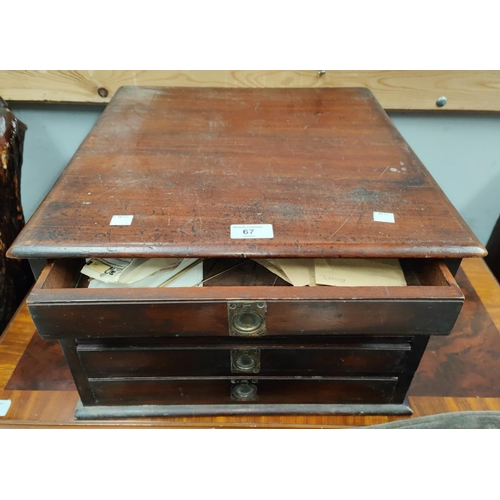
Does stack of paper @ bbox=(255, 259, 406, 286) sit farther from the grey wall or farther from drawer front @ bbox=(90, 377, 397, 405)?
the grey wall

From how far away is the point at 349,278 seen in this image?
686 millimetres

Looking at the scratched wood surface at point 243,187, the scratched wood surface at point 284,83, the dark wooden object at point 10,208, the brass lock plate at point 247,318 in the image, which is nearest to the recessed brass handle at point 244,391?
the brass lock plate at point 247,318

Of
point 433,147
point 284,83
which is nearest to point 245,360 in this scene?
point 284,83

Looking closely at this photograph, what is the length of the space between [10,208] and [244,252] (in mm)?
621

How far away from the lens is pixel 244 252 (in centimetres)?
61

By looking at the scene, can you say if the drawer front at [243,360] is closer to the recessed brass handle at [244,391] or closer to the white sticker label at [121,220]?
the recessed brass handle at [244,391]

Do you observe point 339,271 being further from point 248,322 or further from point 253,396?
point 253,396

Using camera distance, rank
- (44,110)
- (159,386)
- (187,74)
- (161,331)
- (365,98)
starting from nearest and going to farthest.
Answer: (161,331) → (159,386) → (365,98) → (187,74) → (44,110)

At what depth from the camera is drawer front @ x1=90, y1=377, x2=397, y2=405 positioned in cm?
76

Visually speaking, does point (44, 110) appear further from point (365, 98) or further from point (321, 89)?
point (365, 98)

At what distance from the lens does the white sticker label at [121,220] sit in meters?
0.65

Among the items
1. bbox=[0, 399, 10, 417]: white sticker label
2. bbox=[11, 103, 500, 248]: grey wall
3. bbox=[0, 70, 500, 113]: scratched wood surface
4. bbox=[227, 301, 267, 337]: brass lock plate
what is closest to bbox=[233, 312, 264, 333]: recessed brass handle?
bbox=[227, 301, 267, 337]: brass lock plate

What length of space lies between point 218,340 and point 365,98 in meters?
0.67

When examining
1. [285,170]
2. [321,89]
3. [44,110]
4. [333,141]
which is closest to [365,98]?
[321,89]
